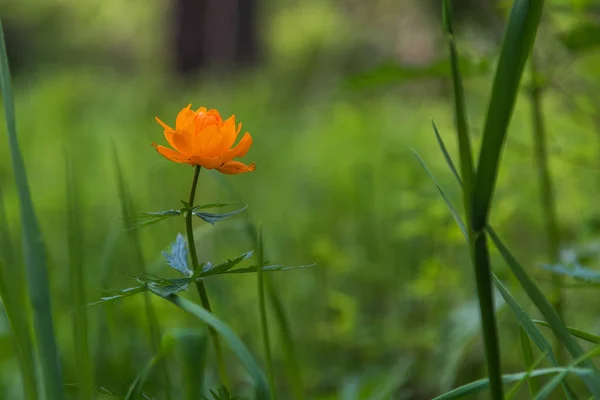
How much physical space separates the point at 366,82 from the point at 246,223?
36 cm

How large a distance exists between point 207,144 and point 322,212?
5.53 feet

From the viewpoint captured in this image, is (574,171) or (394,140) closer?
(574,171)

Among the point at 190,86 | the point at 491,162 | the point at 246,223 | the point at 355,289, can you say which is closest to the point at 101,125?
the point at 190,86

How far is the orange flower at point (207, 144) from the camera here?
1.45 feet

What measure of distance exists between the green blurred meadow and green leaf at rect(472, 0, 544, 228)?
0.19 m

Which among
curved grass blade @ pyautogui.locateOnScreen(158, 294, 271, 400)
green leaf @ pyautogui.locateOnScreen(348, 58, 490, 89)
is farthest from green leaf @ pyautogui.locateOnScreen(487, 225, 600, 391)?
green leaf @ pyautogui.locateOnScreen(348, 58, 490, 89)

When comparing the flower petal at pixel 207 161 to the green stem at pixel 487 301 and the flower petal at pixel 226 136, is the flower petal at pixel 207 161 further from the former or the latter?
the green stem at pixel 487 301

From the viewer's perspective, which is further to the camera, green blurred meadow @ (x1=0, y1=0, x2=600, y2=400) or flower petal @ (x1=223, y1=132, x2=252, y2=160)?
green blurred meadow @ (x1=0, y1=0, x2=600, y2=400)

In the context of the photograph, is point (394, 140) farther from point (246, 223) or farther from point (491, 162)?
point (491, 162)

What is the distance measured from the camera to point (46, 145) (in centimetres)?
304

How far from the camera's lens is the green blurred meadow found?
0.89 meters

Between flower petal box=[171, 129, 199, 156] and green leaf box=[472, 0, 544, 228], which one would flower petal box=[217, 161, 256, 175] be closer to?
flower petal box=[171, 129, 199, 156]

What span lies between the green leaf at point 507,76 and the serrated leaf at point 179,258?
8.5 inches

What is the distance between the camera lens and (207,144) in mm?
444
